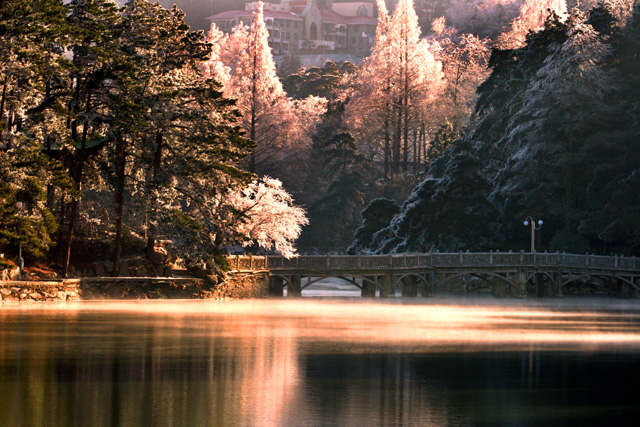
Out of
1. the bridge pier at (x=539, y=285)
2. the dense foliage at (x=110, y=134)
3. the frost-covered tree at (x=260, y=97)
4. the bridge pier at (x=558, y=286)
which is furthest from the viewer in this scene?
the frost-covered tree at (x=260, y=97)

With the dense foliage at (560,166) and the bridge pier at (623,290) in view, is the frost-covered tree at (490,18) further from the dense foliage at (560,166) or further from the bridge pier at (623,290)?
the bridge pier at (623,290)

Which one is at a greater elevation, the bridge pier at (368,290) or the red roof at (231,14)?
the red roof at (231,14)

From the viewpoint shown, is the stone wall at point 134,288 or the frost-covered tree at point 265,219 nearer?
the stone wall at point 134,288

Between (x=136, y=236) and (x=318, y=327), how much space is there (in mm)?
21509

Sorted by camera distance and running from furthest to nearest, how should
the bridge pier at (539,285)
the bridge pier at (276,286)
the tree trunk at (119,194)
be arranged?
1. the bridge pier at (539,285)
2. the bridge pier at (276,286)
3. the tree trunk at (119,194)

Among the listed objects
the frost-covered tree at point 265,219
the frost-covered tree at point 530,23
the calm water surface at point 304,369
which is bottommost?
the calm water surface at point 304,369

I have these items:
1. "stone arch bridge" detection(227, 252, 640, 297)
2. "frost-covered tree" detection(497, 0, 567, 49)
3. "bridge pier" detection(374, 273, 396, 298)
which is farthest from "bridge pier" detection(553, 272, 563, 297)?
"frost-covered tree" detection(497, 0, 567, 49)

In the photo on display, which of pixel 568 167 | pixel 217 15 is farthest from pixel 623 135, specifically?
pixel 217 15

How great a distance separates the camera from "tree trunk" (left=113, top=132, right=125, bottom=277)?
54250mm

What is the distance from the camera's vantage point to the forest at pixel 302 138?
51125 millimetres

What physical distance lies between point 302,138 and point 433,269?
3725 centimetres

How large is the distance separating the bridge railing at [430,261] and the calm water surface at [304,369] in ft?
57.5

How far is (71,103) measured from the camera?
53.4 meters

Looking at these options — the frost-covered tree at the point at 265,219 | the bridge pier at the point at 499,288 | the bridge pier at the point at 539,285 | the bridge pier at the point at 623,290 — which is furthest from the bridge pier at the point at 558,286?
the frost-covered tree at the point at 265,219
